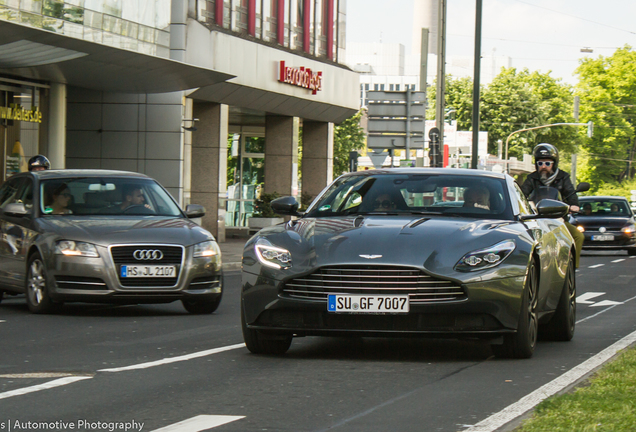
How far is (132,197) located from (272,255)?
5.43 metres

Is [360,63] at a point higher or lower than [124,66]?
higher

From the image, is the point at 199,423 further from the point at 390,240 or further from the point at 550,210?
the point at 550,210

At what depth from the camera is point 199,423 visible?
5.58 metres

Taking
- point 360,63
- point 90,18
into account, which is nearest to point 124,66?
point 90,18

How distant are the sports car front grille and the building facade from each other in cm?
1297

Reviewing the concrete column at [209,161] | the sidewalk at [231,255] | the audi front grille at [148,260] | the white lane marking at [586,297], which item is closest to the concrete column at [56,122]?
the sidewalk at [231,255]

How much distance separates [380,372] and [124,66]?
1868cm

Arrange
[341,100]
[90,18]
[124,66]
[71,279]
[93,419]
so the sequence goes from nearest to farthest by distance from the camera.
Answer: [93,419] → [71,279] → [124,66] → [90,18] → [341,100]

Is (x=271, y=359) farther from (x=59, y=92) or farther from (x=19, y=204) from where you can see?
(x=59, y=92)

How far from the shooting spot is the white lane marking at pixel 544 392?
218 inches

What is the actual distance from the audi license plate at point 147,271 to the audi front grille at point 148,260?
3 centimetres

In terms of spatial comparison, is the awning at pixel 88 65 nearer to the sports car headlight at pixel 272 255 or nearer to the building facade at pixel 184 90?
the building facade at pixel 184 90

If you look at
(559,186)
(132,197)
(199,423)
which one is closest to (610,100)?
(559,186)

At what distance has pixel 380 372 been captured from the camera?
24.4ft
